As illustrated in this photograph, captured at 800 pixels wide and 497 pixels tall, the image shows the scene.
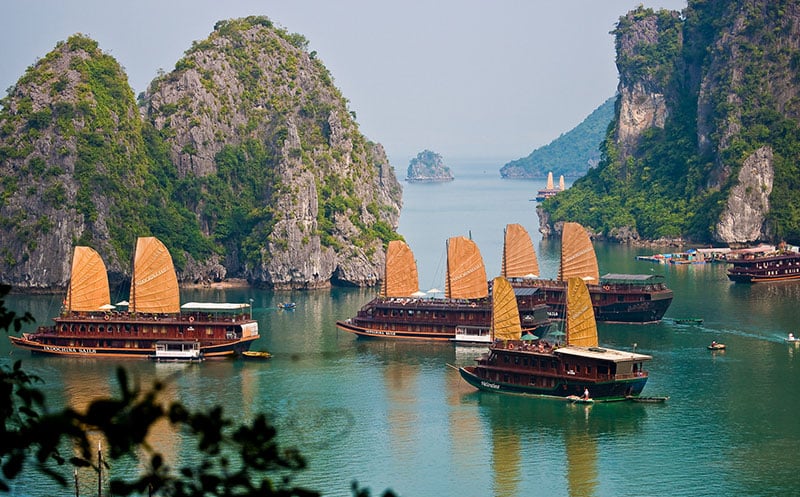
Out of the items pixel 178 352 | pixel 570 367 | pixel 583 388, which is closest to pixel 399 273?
pixel 178 352

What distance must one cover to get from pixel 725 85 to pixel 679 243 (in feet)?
42.6

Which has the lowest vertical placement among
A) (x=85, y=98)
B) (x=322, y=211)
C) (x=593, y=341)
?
(x=593, y=341)

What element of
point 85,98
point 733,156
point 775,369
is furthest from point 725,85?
point 775,369

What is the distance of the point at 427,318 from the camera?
206ft

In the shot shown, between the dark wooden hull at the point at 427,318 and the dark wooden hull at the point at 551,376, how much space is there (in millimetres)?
10658

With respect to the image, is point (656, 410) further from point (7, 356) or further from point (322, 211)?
point (322, 211)

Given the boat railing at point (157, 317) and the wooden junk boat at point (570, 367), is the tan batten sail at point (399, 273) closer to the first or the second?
the boat railing at point (157, 317)

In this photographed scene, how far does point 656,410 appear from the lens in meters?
46.6

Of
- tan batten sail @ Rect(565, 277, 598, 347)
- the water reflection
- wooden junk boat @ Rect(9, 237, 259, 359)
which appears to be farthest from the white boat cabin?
tan batten sail @ Rect(565, 277, 598, 347)

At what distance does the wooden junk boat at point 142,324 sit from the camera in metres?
58.6

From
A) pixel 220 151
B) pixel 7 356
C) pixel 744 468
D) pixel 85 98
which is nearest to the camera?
pixel 744 468

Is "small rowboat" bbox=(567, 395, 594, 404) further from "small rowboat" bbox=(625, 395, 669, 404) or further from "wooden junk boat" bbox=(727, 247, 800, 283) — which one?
"wooden junk boat" bbox=(727, 247, 800, 283)

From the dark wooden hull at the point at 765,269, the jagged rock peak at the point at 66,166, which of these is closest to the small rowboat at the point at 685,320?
the dark wooden hull at the point at 765,269

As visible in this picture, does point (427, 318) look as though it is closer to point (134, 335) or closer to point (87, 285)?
point (134, 335)
